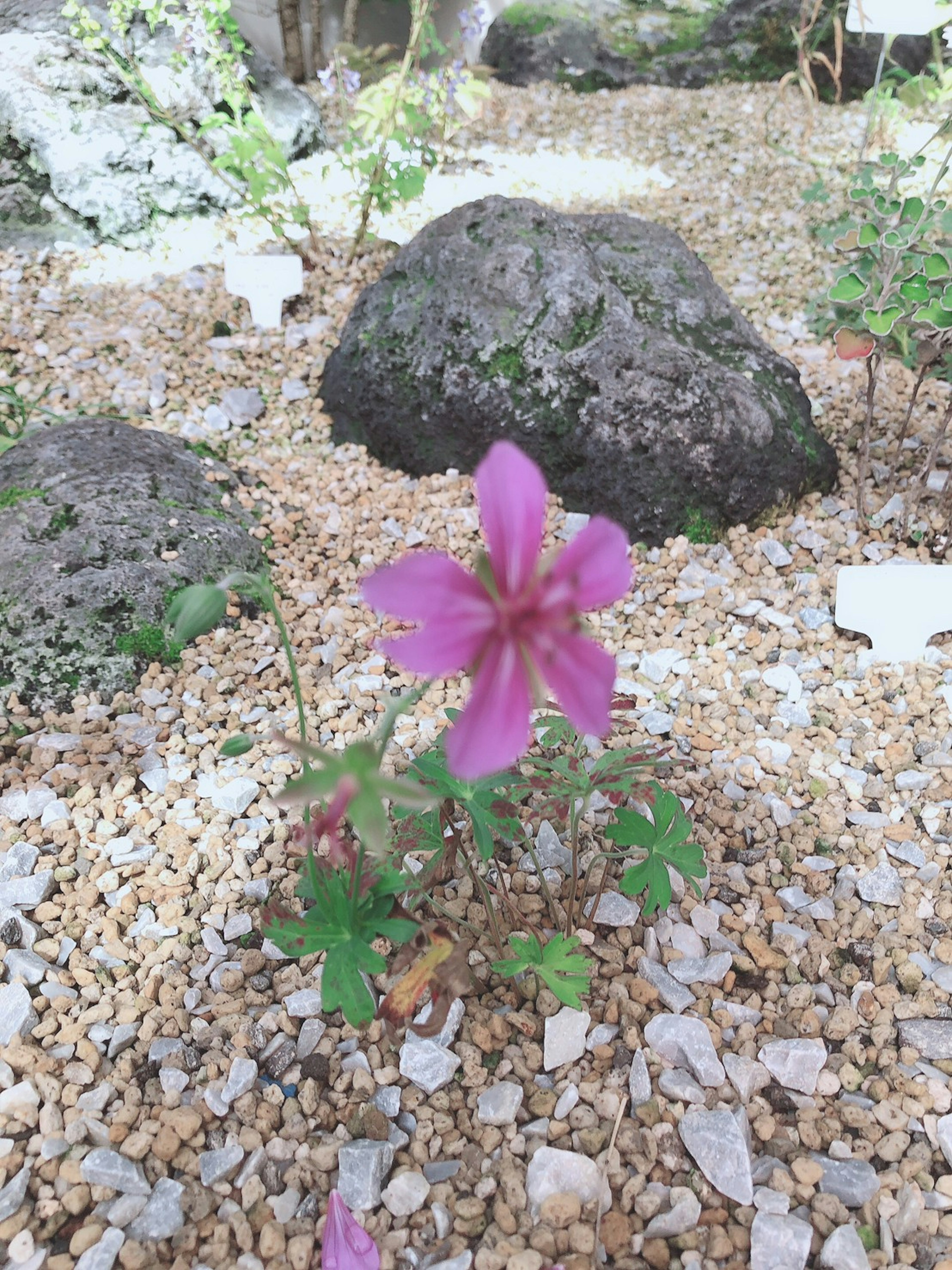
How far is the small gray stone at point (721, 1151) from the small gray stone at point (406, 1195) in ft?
1.07

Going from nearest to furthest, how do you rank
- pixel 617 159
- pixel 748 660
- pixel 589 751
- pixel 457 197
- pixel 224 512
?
pixel 589 751, pixel 748 660, pixel 224 512, pixel 457 197, pixel 617 159

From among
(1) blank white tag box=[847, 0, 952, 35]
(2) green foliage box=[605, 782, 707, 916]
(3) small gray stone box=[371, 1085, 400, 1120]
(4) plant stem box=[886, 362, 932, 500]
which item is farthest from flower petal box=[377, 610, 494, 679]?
(1) blank white tag box=[847, 0, 952, 35]

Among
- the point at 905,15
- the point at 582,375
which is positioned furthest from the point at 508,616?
the point at 905,15

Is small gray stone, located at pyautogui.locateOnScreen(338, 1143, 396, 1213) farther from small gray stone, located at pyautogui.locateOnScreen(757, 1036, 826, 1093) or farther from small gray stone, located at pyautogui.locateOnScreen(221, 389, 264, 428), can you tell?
small gray stone, located at pyautogui.locateOnScreen(221, 389, 264, 428)

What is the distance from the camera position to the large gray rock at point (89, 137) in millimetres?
3672

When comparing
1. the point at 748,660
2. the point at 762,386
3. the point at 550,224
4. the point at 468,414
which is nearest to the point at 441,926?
the point at 748,660

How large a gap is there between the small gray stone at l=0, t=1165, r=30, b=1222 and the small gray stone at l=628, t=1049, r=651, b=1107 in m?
0.74

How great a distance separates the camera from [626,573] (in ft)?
2.29

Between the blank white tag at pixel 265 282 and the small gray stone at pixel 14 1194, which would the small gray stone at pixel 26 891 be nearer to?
the small gray stone at pixel 14 1194

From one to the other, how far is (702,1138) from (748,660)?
105 cm

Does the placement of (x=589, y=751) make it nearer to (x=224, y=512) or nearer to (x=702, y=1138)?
(x=702, y=1138)

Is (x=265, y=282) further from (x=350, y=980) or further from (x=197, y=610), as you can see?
(x=350, y=980)

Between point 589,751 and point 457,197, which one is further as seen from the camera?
point 457,197

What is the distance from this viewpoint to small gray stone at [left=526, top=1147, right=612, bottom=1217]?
1.11 m
